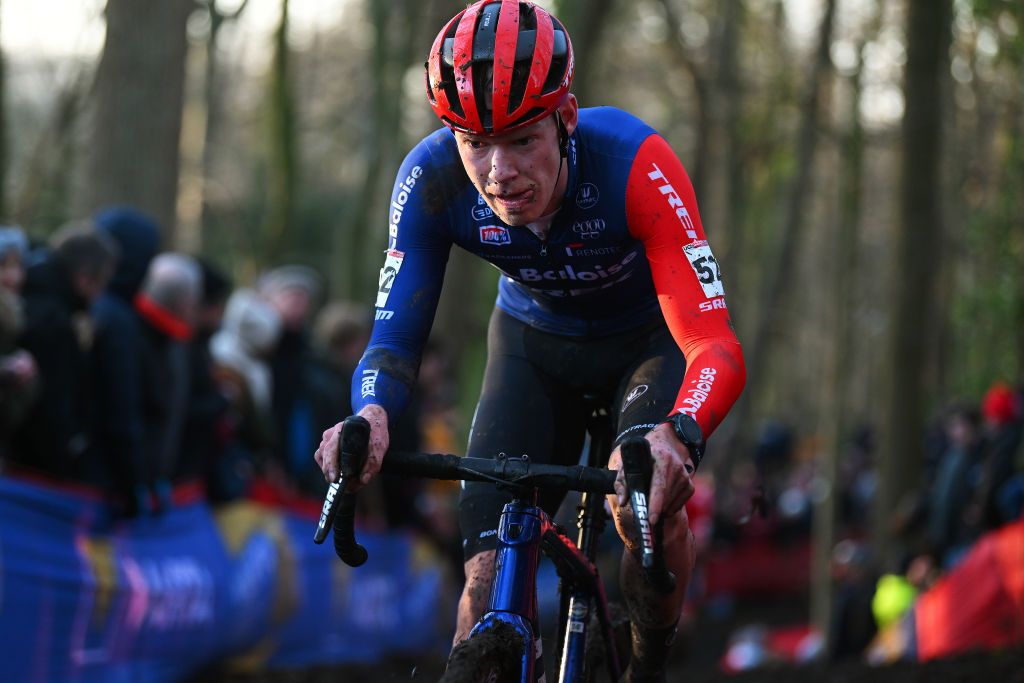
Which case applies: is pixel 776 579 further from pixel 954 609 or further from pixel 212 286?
pixel 212 286

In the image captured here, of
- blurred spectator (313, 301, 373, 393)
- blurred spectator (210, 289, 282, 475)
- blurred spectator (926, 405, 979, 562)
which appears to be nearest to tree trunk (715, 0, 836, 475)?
blurred spectator (926, 405, 979, 562)

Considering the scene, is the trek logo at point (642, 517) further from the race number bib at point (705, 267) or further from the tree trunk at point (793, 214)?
the tree trunk at point (793, 214)

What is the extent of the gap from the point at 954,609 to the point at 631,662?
675cm

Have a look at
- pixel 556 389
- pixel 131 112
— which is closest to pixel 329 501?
pixel 556 389

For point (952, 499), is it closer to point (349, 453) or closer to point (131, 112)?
point (131, 112)

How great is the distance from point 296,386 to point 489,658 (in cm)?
683

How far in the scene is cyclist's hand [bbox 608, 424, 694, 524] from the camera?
3.70m

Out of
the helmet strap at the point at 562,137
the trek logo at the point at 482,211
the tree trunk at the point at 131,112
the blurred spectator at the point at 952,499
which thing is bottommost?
the blurred spectator at the point at 952,499

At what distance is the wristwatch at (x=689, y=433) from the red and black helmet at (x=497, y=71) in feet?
3.18

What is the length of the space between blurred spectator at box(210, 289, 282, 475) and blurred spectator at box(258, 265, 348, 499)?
4.1 inches

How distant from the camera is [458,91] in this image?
4.15 m

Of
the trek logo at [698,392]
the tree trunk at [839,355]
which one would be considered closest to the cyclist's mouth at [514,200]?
the trek logo at [698,392]

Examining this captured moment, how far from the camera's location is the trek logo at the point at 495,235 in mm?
4613

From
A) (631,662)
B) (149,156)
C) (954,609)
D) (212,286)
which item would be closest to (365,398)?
(631,662)
